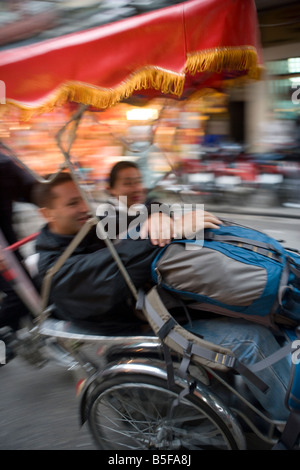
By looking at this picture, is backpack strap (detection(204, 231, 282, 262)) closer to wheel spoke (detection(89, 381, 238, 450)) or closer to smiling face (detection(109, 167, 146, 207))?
wheel spoke (detection(89, 381, 238, 450))

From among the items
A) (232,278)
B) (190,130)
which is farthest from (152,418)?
(190,130)

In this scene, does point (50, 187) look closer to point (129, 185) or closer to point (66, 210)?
point (66, 210)

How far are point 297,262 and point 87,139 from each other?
2.35m

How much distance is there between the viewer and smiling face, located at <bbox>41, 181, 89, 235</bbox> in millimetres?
2053

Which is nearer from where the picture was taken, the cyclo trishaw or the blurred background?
the cyclo trishaw

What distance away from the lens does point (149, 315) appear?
1.64 metres

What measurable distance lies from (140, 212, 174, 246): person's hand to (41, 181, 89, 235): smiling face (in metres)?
0.42

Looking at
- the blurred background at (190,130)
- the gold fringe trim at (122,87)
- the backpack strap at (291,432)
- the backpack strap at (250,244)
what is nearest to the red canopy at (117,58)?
the gold fringe trim at (122,87)

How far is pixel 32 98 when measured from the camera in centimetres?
152

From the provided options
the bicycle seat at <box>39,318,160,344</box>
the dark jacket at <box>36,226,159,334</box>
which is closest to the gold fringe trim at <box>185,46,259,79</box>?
the dark jacket at <box>36,226,159,334</box>

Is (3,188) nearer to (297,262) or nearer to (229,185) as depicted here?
(297,262)

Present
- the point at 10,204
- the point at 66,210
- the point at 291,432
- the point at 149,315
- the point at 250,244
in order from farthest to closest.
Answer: the point at 10,204 → the point at 66,210 → the point at 250,244 → the point at 149,315 → the point at 291,432

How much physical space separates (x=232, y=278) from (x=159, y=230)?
397 mm
